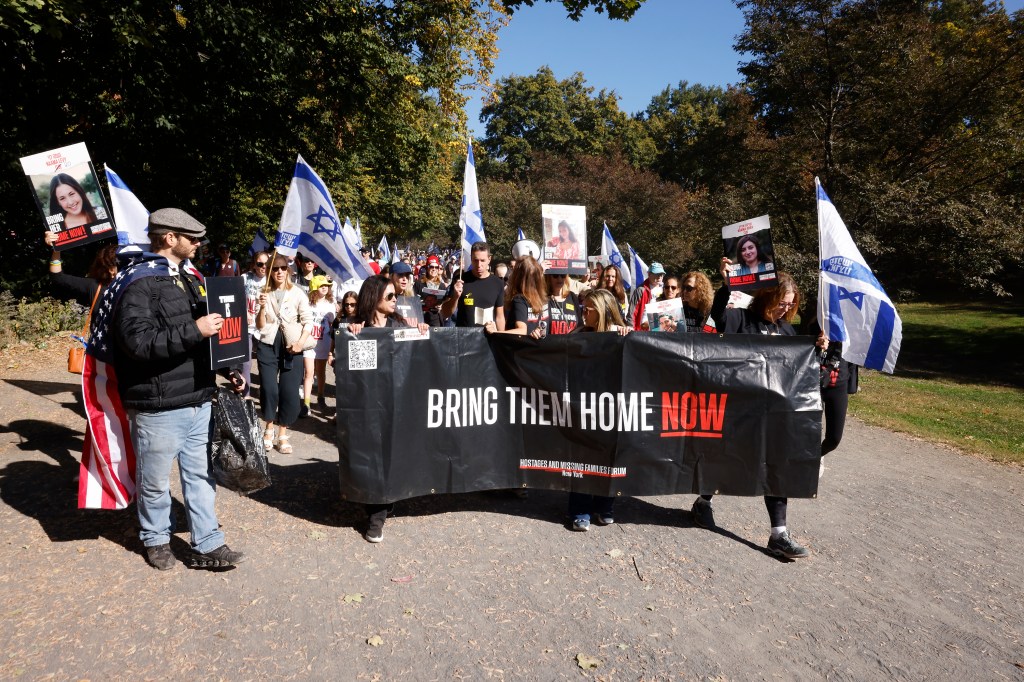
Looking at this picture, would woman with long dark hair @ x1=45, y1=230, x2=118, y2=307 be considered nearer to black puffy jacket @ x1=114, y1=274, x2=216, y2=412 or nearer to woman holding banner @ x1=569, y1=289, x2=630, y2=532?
black puffy jacket @ x1=114, y1=274, x2=216, y2=412

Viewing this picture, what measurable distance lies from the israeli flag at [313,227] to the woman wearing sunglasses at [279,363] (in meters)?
0.72

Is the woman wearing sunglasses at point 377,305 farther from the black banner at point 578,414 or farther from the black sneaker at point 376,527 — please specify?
the black banner at point 578,414

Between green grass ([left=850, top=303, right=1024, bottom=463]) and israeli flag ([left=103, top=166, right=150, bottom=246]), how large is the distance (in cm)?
976

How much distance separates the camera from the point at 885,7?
54.1ft

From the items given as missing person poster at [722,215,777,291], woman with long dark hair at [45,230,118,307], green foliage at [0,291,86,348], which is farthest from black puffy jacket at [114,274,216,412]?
green foliage at [0,291,86,348]

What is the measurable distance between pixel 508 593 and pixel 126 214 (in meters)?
5.34

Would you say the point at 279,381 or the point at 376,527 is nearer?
A: the point at 376,527

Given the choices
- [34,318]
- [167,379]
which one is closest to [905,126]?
[167,379]

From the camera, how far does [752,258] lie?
Result: 5.66 metres

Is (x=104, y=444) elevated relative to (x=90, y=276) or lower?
lower

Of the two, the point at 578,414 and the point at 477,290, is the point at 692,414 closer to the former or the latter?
the point at 578,414

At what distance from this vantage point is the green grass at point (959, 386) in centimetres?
959

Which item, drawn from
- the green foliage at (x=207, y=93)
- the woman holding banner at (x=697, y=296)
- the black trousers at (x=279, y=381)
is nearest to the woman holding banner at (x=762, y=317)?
the woman holding banner at (x=697, y=296)

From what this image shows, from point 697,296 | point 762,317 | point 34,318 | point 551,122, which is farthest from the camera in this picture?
point 551,122
